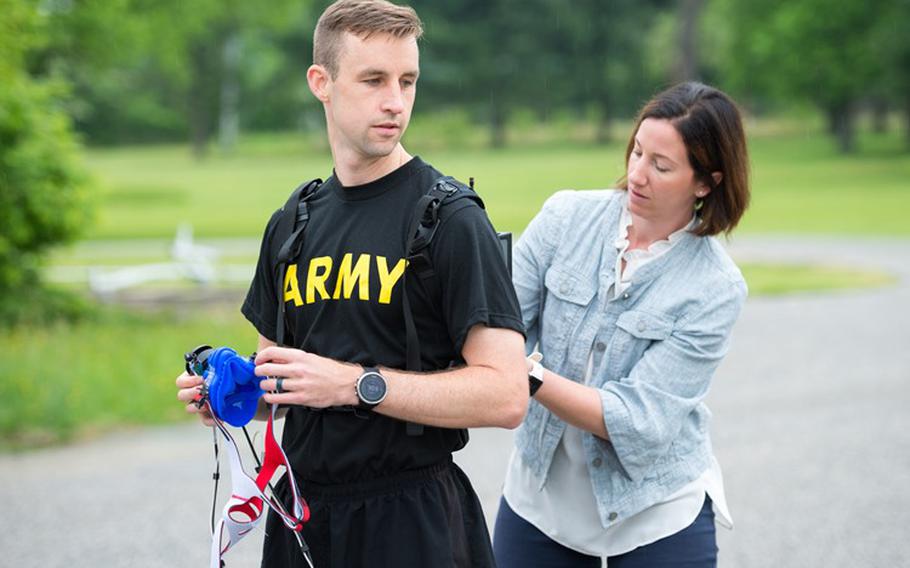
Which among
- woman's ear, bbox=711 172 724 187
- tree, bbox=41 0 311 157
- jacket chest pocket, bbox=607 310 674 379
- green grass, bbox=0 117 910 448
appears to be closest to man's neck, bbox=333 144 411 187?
jacket chest pocket, bbox=607 310 674 379

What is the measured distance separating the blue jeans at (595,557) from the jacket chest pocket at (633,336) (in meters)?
0.46

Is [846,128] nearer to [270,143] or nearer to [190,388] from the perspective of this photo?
[270,143]

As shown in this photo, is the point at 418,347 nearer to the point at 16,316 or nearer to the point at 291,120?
the point at 16,316

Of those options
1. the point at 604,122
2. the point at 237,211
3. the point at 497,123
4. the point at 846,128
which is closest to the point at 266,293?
the point at 237,211

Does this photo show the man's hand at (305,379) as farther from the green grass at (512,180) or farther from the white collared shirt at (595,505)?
the green grass at (512,180)

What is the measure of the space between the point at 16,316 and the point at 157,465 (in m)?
5.68

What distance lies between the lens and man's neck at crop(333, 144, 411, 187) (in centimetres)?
262

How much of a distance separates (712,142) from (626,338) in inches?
22.1

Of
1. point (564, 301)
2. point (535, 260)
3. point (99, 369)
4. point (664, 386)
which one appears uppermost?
point (535, 260)

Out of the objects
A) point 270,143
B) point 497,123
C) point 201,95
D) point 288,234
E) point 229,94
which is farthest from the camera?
point 229,94

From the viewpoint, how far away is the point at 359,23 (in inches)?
99.5

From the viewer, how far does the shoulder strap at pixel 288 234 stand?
2670 millimetres

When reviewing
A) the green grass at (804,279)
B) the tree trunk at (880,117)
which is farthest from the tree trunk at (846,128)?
the green grass at (804,279)

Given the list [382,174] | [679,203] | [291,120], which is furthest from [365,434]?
[291,120]
